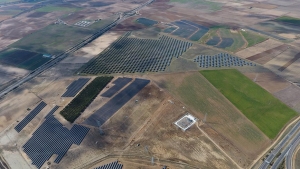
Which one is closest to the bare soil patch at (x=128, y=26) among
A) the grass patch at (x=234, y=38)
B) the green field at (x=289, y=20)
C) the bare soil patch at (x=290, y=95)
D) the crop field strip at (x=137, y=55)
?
the crop field strip at (x=137, y=55)

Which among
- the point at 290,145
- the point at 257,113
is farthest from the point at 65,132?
the point at 290,145

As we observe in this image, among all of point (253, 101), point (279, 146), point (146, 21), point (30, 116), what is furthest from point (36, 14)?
point (279, 146)

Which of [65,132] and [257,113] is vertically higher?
[257,113]

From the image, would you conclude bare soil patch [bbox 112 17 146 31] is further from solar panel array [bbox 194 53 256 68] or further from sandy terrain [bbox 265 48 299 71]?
sandy terrain [bbox 265 48 299 71]

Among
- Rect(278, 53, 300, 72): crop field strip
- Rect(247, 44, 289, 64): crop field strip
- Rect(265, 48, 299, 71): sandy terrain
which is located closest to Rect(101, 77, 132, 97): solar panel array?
Rect(247, 44, 289, 64): crop field strip

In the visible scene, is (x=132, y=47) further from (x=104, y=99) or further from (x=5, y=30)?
(x=5, y=30)

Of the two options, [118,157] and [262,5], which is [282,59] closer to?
[118,157]

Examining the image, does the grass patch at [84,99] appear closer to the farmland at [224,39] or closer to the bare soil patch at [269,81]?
the bare soil patch at [269,81]
